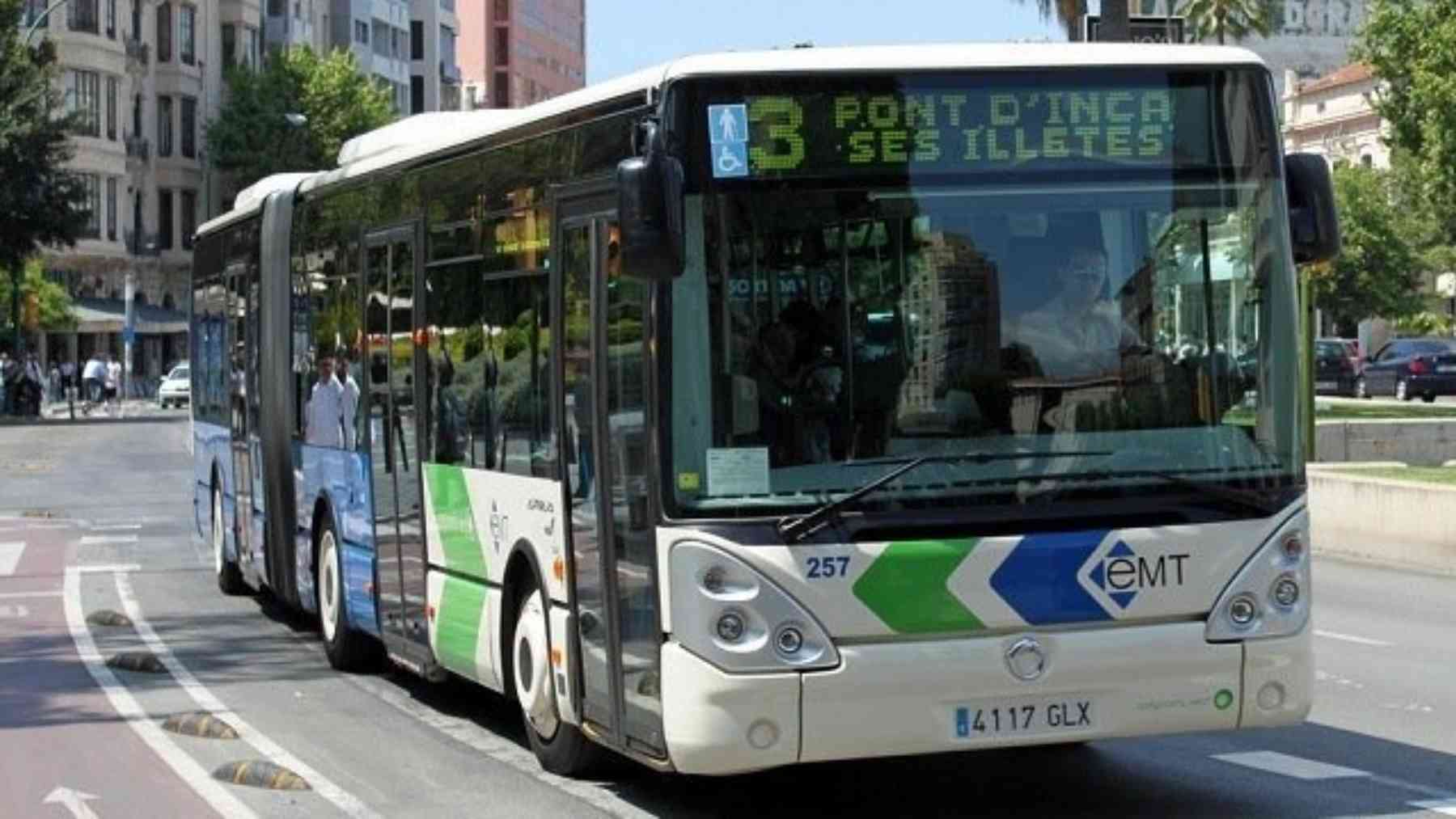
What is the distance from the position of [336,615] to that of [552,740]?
16.4 feet

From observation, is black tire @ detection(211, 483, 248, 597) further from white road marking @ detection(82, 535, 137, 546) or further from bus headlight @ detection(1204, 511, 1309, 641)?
bus headlight @ detection(1204, 511, 1309, 641)

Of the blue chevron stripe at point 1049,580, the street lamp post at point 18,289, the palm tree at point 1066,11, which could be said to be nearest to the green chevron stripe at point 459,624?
the blue chevron stripe at point 1049,580

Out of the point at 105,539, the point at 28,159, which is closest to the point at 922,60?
the point at 105,539

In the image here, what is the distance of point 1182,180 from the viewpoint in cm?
990

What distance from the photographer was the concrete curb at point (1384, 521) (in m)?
22.5

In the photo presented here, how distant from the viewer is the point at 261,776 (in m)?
11.9

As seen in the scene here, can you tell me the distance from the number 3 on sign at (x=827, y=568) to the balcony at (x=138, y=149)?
9187 cm

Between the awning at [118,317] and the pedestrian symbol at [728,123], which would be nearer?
the pedestrian symbol at [728,123]

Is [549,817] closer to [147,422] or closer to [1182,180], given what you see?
[1182,180]

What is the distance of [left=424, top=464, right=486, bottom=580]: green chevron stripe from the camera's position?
12.6 meters

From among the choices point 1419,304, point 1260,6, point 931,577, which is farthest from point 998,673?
point 1419,304

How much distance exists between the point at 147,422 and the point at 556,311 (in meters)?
61.3

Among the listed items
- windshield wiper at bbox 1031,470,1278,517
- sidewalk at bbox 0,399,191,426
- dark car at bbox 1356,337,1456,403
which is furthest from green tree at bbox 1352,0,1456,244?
windshield wiper at bbox 1031,470,1278,517

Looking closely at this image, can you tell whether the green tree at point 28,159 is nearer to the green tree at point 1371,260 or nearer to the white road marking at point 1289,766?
the green tree at point 1371,260
